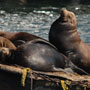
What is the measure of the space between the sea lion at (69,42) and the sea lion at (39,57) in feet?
1.12

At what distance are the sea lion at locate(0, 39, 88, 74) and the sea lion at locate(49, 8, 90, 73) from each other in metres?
0.34

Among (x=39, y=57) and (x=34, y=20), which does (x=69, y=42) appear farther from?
(x=34, y=20)

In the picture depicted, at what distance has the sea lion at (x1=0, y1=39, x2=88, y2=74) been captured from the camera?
5766 millimetres

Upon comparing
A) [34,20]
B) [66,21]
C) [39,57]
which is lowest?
[34,20]

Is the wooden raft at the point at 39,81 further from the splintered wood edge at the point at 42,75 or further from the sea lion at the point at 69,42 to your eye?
the sea lion at the point at 69,42

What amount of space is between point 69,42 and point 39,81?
1531mm

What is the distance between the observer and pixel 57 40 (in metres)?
6.67

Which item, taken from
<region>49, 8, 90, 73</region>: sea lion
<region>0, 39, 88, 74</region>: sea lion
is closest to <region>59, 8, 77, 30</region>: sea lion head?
<region>49, 8, 90, 73</region>: sea lion

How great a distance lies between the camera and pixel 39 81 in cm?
548

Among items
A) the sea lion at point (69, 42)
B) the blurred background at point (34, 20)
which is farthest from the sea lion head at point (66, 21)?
the blurred background at point (34, 20)

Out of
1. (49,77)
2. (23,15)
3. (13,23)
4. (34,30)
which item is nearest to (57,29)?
(49,77)

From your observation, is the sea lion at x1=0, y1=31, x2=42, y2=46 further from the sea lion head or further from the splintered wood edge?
the splintered wood edge

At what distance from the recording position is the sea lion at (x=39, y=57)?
18.9 ft

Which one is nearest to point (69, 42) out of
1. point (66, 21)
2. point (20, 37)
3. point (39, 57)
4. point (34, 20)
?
point (66, 21)
